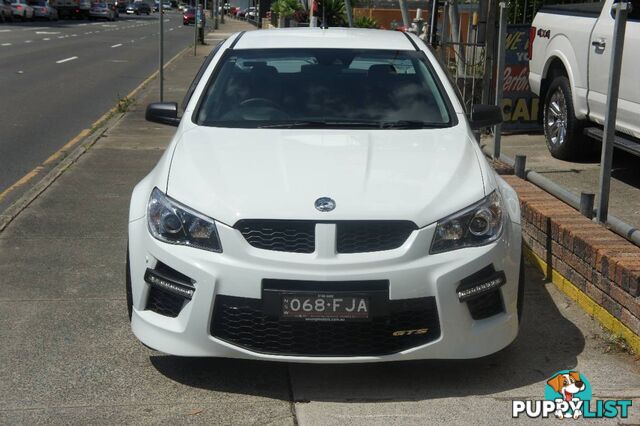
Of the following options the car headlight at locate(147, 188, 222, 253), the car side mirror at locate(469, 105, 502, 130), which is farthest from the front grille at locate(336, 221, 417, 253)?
the car side mirror at locate(469, 105, 502, 130)

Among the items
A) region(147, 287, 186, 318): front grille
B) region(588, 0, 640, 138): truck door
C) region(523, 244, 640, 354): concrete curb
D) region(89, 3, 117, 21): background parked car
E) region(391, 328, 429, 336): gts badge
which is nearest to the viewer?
region(391, 328, 429, 336): gts badge

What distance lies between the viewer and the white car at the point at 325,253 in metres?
4.38

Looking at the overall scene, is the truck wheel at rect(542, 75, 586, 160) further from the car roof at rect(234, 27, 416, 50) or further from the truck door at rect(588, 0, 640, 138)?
the car roof at rect(234, 27, 416, 50)

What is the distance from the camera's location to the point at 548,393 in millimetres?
4625

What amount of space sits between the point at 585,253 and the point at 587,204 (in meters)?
0.76

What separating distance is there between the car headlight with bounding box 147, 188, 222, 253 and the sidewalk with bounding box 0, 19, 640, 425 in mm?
712

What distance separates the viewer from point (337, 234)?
4430 millimetres

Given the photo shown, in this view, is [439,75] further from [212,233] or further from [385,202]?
[212,233]

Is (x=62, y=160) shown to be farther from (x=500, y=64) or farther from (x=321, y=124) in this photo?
(x=321, y=124)

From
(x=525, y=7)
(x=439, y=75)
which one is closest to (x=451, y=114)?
(x=439, y=75)

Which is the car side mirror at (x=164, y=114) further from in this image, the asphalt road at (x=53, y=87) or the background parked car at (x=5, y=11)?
the background parked car at (x=5, y=11)

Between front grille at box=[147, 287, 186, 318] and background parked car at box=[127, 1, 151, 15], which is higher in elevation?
background parked car at box=[127, 1, 151, 15]

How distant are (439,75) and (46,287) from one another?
2.77m

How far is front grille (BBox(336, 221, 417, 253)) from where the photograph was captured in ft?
14.5
